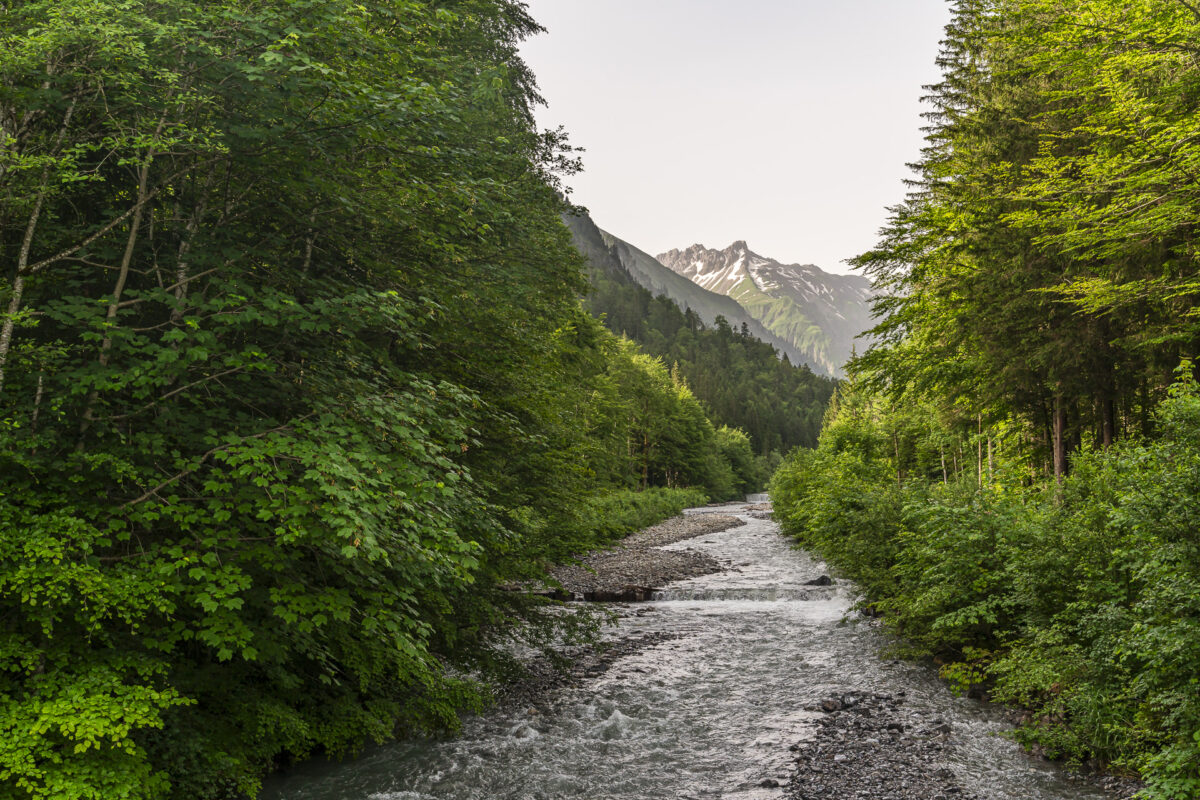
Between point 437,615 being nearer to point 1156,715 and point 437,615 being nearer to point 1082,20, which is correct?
point 1156,715

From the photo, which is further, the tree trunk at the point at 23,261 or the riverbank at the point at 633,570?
the riverbank at the point at 633,570

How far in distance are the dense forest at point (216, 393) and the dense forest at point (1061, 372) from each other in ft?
23.9

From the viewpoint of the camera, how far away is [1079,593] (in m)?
9.59

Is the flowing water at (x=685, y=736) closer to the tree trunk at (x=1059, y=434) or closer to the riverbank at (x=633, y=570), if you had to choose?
the riverbank at (x=633, y=570)

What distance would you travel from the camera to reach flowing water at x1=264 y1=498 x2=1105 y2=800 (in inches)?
329

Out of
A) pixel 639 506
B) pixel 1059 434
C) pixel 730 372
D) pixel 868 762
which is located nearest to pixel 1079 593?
pixel 868 762

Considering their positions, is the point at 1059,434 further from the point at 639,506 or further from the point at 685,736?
the point at 639,506

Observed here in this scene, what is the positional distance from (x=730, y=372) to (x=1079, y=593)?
147970 millimetres

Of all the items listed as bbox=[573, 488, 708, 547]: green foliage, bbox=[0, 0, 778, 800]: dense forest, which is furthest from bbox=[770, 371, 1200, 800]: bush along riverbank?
bbox=[573, 488, 708, 547]: green foliage

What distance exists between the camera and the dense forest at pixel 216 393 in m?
5.61

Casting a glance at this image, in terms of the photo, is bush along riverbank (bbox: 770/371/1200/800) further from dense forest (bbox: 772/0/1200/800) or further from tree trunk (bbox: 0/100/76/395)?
tree trunk (bbox: 0/100/76/395)

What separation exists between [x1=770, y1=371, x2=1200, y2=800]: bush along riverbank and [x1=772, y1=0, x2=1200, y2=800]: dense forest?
4 centimetres

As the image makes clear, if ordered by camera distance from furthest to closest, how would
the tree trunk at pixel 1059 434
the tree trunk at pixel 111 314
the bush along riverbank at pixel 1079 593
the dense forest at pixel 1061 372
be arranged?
1. the tree trunk at pixel 1059 434
2. the dense forest at pixel 1061 372
3. the bush along riverbank at pixel 1079 593
4. the tree trunk at pixel 111 314

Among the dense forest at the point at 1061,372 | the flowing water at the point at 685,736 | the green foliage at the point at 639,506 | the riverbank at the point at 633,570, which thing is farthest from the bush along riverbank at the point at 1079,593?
the green foliage at the point at 639,506
